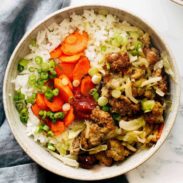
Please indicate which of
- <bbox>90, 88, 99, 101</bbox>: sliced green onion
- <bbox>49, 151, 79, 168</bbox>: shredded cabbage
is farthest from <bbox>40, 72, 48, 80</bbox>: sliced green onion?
<bbox>49, 151, 79, 168</bbox>: shredded cabbage

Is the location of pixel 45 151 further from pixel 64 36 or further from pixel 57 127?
pixel 64 36

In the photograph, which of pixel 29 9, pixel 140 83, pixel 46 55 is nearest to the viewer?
pixel 140 83

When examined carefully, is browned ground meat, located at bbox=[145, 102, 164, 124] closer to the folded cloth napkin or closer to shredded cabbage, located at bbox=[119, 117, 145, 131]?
shredded cabbage, located at bbox=[119, 117, 145, 131]

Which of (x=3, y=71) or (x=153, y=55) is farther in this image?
(x=3, y=71)

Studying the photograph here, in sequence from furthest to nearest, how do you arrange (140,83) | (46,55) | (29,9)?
(29,9) → (46,55) → (140,83)

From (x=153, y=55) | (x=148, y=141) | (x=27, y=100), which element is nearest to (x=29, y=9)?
(x=27, y=100)

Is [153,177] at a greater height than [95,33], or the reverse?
[95,33]

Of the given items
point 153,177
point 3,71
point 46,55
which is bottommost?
point 153,177

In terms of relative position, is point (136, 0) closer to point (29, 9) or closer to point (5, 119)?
point (29, 9)
